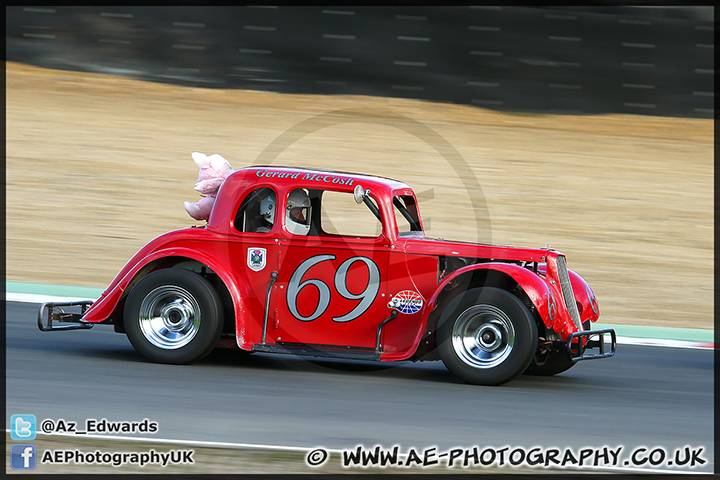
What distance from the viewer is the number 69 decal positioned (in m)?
7.99

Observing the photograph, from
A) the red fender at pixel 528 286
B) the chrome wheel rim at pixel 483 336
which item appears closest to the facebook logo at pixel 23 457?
the red fender at pixel 528 286

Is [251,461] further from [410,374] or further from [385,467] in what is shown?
[410,374]

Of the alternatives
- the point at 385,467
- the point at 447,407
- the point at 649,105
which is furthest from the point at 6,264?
the point at 649,105

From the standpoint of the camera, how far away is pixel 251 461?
18.4 ft

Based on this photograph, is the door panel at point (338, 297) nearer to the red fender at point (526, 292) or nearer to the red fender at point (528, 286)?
the red fender at point (526, 292)

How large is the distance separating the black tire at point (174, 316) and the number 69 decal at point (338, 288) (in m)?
0.68

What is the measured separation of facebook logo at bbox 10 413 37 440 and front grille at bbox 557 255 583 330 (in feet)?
14.7

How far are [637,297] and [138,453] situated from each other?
32.3ft

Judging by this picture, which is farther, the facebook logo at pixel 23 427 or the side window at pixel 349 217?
the side window at pixel 349 217

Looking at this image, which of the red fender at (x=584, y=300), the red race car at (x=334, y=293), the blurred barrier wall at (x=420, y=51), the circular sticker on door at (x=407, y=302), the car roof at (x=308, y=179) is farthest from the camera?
the blurred barrier wall at (x=420, y=51)

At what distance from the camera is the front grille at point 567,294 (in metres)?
8.16

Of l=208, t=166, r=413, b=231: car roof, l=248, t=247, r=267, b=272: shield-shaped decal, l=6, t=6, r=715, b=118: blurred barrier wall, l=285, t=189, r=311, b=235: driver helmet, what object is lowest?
l=248, t=247, r=267, b=272: shield-shaped decal

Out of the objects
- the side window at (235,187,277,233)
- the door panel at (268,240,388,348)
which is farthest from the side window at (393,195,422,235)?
the side window at (235,187,277,233)

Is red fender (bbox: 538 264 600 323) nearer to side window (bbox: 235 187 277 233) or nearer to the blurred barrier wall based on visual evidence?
side window (bbox: 235 187 277 233)
